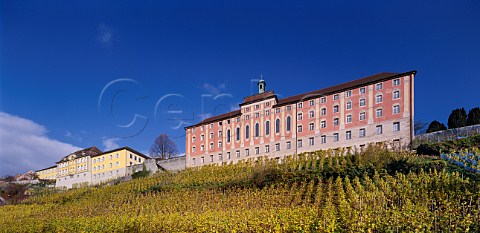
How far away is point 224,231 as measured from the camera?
11.1 meters

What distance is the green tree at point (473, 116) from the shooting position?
43625 mm

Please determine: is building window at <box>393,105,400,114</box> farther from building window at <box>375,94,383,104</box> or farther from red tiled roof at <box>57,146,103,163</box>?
red tiled roof at <box>57,146,103,163</box>

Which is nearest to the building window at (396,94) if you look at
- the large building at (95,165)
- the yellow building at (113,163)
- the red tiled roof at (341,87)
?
the red tiled roof at (341,87)

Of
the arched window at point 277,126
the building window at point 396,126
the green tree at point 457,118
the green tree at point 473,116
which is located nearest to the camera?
the building window at point 396,126

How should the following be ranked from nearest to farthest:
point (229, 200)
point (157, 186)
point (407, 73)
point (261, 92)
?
point (229, 200)
point (157, 186)
point (407, 73)
point (261, 92)

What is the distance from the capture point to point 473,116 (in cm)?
4422

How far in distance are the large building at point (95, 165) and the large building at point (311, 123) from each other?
16.4 metres

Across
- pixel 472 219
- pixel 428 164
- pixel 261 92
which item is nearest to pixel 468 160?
pixel 428 164

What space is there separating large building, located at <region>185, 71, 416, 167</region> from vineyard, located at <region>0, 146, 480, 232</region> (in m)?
4.34

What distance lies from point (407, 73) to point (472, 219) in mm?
31176

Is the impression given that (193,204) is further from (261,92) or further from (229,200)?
(261,92)

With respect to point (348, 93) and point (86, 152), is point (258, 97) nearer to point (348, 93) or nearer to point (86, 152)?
point (348, 93)

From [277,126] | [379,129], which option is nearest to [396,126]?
[379,129]

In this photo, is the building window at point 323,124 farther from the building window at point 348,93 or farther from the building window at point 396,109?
the building window at point 396,109
